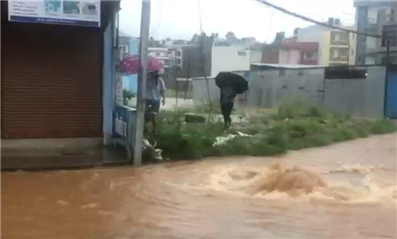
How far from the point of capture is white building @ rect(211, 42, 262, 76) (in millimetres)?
56969

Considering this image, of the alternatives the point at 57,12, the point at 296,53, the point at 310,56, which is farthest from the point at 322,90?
the point at 310,56

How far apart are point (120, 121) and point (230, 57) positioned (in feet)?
151

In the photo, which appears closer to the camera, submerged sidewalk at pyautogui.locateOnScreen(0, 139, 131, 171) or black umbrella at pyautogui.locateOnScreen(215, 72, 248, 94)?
submerged sidewalk at pyautogui.locateOnScreen(0, 139, 131, 171)

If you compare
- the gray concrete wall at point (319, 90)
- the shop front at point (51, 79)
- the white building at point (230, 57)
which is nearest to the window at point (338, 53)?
the white building at point (230, 57)

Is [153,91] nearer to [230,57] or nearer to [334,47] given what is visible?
[230,57]

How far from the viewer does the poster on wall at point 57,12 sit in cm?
1091

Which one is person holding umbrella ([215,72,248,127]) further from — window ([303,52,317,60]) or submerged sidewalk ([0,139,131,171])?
window ([303,52,317,60])

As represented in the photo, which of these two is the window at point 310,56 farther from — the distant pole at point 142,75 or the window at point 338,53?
the distant pole at point 142,75

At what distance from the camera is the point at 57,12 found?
11188 millimetres

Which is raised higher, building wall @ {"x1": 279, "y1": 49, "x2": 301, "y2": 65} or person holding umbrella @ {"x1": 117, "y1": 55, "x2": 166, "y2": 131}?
building wall @ {"x1": 279, "y1": 49, "x2": 301, "y2": 65}

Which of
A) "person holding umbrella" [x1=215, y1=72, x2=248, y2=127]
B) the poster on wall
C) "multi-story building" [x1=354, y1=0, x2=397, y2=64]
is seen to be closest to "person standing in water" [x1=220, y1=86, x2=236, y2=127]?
"person holding umbrella" [x1=215, y1=72, x2=248, y2=127]

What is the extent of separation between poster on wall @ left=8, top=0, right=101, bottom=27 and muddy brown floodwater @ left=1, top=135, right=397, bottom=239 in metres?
2.69

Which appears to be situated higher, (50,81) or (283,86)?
(50,81)

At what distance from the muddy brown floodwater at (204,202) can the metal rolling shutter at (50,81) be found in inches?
72.0
